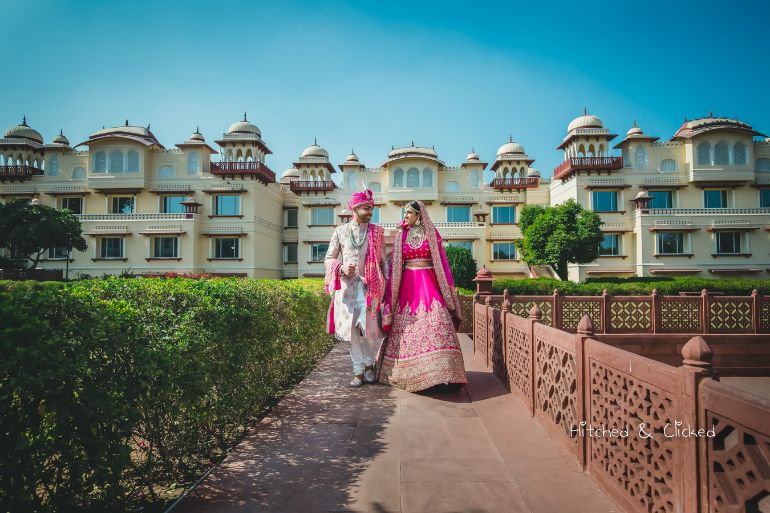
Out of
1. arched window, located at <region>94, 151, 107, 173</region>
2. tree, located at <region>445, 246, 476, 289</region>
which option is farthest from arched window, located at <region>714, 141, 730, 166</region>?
arched window, located at <region>94, 151, 107, 173</region>

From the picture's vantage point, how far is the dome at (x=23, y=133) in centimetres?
3100

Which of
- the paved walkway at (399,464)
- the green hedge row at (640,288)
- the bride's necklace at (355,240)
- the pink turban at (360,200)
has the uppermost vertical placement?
the pink turban at (360,200)

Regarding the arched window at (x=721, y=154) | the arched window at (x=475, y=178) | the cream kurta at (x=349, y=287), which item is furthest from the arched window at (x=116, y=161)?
the arched window at (x=721, y=154)

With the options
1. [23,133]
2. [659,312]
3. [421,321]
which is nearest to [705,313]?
[659,312]

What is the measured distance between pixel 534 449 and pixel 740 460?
5.92 ft

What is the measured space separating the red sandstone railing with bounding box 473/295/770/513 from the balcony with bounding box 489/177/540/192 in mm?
27696

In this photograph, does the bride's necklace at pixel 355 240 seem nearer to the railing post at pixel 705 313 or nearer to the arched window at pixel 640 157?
the railing post at pixel 705 313

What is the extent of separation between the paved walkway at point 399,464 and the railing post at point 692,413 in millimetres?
692

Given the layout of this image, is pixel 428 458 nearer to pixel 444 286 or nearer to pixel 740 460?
pixel 740 460

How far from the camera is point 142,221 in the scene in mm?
26531

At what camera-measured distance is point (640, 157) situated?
27.7m

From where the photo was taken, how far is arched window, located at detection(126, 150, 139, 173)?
28125mm

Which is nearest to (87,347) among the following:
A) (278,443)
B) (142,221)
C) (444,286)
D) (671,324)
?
(278,443)

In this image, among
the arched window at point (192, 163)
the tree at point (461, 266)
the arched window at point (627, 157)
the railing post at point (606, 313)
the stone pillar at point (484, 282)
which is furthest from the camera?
the arched window at point (192, 163)
